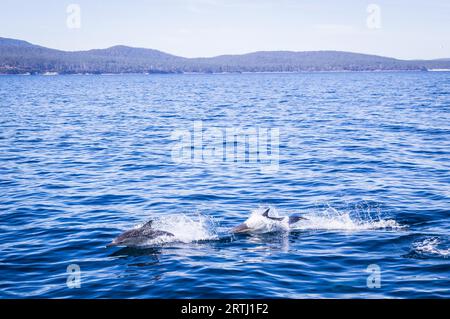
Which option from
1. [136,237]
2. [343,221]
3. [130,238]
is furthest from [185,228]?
[343,221]

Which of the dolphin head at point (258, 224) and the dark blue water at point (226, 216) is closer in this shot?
the dark blue water at point (226, 216)

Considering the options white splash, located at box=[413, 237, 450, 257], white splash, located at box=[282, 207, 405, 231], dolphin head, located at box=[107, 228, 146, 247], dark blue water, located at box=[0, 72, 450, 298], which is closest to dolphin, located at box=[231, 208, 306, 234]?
white splash, located at box=[282, 207, 405, 231]

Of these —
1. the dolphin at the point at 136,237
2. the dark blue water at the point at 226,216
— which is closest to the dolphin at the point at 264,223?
the dark blue water at the point at 226,216

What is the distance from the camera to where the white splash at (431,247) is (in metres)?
14.0

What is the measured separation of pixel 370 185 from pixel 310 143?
12.2 meters

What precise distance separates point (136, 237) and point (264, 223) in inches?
166

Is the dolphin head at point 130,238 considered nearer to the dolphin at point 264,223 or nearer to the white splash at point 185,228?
the white splash at point 185,228

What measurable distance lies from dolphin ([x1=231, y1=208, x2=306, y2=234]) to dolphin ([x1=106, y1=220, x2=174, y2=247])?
8.77 ft

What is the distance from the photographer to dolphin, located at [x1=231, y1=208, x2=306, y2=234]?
16.4 m

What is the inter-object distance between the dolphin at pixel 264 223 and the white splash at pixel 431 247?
4.02 meters

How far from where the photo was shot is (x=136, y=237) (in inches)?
605

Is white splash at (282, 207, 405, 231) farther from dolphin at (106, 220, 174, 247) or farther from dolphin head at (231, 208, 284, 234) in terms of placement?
dolphin at (106, 220, 174, 247)
